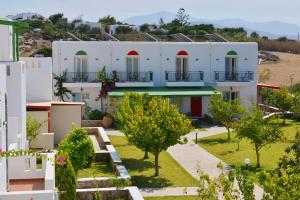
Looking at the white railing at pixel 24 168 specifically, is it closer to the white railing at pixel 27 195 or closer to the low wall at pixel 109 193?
the low wall at pixel 109 193

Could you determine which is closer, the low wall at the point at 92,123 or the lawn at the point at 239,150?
the lawn at the point at 239,150

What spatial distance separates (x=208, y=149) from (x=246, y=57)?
15.4 m

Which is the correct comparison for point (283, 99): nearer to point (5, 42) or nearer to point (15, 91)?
point (15, 91)

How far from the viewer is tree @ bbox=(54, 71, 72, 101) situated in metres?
41.3

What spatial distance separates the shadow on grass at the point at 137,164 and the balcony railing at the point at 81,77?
588 inches

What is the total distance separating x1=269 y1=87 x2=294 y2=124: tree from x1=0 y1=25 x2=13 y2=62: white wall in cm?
2625

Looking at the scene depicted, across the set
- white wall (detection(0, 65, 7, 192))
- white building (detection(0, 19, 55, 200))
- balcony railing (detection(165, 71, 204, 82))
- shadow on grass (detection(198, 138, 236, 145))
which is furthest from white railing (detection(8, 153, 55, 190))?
balcony railing (detection(165, 71, 204, 82))

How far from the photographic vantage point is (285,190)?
1158cm

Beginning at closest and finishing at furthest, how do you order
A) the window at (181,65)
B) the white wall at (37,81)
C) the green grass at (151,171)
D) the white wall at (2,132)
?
the white wall at (2,132) < the green grass at (151,171) < the white wall at (37,81) < the window at (181,65)

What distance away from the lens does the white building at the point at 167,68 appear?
42.1m

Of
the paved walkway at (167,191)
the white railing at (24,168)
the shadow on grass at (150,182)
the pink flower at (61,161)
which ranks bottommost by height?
the paved walkway at (167,191)

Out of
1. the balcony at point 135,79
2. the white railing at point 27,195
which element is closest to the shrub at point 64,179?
the white railing at point 27,195

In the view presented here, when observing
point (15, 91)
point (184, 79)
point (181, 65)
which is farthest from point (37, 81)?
point (181, 65)

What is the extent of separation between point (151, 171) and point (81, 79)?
17.9m
